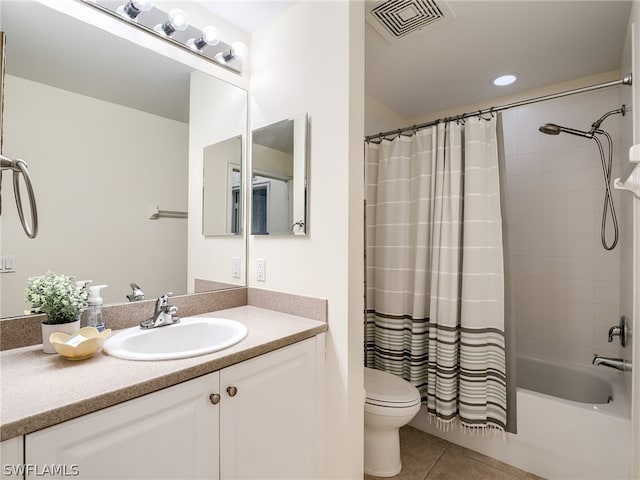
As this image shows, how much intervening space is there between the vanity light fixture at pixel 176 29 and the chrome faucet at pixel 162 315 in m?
1.19

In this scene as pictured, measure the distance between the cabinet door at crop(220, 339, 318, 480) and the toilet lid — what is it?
0.46m

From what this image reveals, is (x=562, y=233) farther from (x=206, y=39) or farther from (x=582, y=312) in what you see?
(x=206, y=39)

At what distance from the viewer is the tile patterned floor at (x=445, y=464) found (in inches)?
67.9

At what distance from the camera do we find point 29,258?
112 cm

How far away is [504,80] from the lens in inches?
92.4

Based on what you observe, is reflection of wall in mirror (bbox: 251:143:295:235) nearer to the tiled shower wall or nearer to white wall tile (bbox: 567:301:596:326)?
the tiled shower wall

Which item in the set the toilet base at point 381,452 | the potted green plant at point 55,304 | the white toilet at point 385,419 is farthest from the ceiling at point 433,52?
the toilet base at point 381,452

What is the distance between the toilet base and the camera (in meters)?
1.74

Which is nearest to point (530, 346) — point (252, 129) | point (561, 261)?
point (561, 261)

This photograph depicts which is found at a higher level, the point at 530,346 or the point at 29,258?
the point at 29,258

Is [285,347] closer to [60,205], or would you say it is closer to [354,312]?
[354,312]

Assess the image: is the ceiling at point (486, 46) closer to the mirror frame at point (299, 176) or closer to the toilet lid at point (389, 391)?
the mirror frame at point (299, 176)

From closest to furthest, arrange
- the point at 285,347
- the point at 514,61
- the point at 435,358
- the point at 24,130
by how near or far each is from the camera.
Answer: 1. the point at 24,130
2. the point at 285,347
3. the point at 435,358
4. the point at 514,61

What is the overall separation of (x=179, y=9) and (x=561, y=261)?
114 inches
